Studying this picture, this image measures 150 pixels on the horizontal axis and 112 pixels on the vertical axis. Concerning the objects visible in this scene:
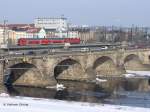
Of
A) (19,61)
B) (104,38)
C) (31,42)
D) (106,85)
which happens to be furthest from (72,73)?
(104,38)

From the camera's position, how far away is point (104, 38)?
123938mm

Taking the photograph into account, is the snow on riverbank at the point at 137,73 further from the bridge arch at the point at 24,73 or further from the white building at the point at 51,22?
the white building at the point at 51,22

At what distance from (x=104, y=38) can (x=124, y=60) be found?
50.8 metres

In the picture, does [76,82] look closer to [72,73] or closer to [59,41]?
[72,73]

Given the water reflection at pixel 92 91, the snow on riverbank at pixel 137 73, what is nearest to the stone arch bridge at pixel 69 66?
the snow on riverbank at pixel 137 73

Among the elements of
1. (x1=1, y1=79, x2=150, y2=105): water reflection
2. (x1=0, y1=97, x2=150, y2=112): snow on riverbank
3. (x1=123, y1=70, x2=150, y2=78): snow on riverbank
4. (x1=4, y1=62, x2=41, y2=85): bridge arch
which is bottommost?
(x1=123, y1=70, x2=150, y2=78): snow on riverbank

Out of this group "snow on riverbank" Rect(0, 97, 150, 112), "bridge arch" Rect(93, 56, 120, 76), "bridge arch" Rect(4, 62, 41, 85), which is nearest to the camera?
"snow on riverbank" Rect(0, 97, 150, 112)

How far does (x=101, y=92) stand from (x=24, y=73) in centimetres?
926

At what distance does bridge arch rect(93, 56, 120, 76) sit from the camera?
226 ft

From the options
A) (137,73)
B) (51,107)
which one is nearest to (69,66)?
(137,73)

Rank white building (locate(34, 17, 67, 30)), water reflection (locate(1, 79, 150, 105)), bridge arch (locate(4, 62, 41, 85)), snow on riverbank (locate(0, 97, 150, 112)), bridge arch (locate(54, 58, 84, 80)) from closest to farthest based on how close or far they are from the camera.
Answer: snow on riverbank (locate(0, 97, 150, 112)) → water reflection (locate(1, 79, 150, 105)) → bridge arch (locate(4, 62, 41, 85)) → bridge arch (locate(54, 58, 84, 80)) → white building (locate(34, 17, 67, 30))

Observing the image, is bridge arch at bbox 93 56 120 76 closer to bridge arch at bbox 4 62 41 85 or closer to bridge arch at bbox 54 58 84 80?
bridge arch at bbox 54 58 84 80

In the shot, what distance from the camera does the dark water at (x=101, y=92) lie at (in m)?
46.8

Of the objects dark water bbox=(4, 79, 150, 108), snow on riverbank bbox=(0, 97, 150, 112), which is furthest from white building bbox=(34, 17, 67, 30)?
snow on riverbank bbox=(0, 97, 150, 112)
